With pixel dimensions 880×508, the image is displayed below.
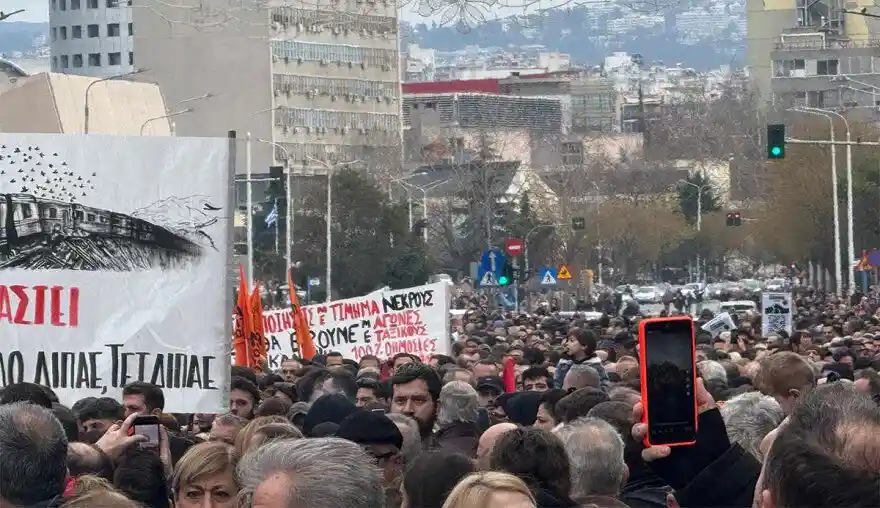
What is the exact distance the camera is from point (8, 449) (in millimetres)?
6270

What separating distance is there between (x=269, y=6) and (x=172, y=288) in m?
91.2

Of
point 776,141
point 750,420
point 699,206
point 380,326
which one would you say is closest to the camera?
point 750,420

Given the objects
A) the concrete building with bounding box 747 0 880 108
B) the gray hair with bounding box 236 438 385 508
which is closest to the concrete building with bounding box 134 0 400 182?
the concrete building with bounding box 747 0 880 108

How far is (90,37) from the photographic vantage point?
150 meters

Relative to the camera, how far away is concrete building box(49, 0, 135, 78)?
14812cm

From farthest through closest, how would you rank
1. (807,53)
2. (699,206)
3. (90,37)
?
(90,37)
(807,53)
(699,206)

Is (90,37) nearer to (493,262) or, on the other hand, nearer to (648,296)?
(648,296)

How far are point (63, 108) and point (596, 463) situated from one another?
224 ft

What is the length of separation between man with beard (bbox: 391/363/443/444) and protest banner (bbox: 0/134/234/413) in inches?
33.7

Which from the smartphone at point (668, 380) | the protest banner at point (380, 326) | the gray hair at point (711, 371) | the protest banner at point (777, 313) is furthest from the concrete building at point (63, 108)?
the smartphone at point (668, 380)

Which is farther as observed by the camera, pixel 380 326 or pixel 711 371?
pixel 380 326

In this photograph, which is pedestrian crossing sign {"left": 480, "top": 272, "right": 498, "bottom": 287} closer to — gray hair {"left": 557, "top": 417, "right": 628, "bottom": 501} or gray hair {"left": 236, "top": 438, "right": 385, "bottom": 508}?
gray hair {"left": 557, "top": 417, "right": 628, "bottom": 501}

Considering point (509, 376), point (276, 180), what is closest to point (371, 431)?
point (509, 376)

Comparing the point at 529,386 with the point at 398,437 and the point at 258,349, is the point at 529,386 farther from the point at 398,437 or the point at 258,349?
the point at 398,437
